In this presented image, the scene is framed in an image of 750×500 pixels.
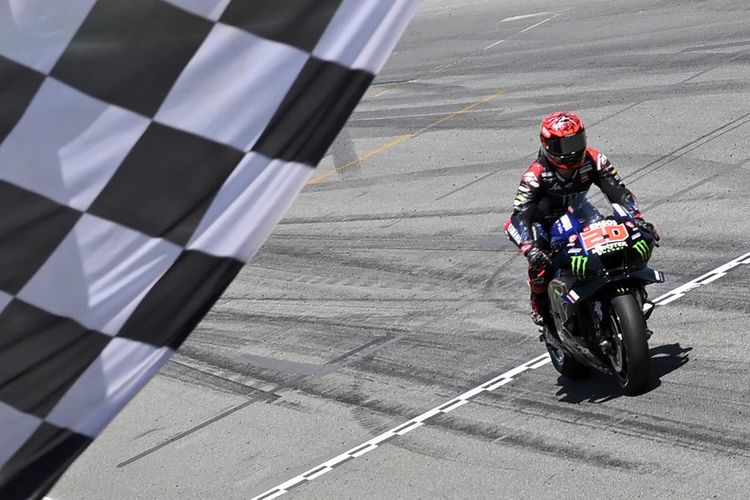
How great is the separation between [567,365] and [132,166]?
7.33m

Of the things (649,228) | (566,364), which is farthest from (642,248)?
(566,364)

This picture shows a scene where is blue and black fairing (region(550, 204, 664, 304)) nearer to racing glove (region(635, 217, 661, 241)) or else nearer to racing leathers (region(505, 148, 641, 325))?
racing glove (region(635, 217, 661, 241))

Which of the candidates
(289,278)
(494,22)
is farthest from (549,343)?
(494,22)

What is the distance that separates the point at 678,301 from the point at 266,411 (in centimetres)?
365

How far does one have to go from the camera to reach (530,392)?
31.7 feet

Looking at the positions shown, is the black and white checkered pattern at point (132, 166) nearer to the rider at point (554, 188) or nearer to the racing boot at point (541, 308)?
the rider at point (554, 188)

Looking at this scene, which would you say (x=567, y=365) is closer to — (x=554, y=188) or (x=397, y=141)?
(x=554, y=188)

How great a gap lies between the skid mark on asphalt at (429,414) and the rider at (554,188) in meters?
0.92

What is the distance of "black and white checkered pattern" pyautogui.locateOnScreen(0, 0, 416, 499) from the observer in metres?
2.47

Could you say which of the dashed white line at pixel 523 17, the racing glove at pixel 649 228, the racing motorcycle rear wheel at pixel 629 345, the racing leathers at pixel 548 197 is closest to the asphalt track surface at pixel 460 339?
the racing motorcycle rear wheel at pixel 629 345

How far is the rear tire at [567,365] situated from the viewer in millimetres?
9500

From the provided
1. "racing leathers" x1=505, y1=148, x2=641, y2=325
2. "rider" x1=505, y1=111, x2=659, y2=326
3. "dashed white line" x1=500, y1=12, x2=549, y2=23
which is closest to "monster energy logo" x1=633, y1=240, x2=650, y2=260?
"rider" x1=505, y1=111, x2=659, y2=326

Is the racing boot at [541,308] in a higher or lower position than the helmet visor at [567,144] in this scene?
lower

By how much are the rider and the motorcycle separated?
0.14 metres
